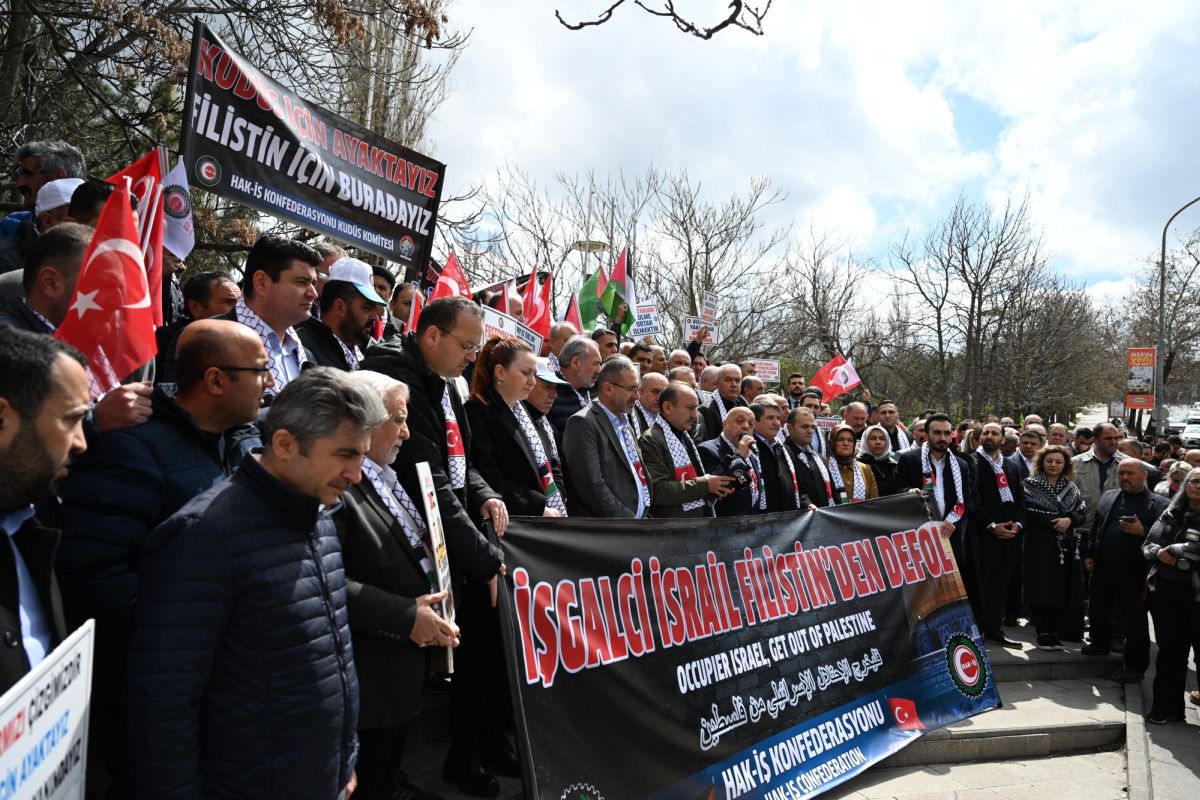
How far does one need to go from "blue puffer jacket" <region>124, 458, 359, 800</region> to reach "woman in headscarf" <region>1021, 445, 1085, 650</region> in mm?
7652

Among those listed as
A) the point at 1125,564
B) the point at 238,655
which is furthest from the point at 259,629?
the point at 1125,564

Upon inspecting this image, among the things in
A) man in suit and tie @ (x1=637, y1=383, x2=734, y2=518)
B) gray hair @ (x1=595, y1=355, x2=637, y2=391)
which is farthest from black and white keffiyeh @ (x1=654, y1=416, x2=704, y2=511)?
gray hair @ (x1=595, y1=355, x2=637, y2=391)

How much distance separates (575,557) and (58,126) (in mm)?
8222

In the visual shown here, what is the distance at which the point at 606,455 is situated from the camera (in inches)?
187

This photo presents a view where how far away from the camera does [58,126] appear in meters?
8.59

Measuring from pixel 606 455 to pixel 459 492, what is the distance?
1.37m

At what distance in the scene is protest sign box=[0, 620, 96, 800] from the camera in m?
1.37

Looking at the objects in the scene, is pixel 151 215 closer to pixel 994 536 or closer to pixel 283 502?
pixel 283 502

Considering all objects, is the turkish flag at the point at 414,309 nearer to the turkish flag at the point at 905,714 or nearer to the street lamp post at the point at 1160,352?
the turkish flag at the point at 905,714

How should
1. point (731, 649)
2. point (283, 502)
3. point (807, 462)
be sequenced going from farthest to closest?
point (807, 462) < point (731, 649) < point (283, 502)

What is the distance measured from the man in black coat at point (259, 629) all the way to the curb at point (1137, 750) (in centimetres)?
521

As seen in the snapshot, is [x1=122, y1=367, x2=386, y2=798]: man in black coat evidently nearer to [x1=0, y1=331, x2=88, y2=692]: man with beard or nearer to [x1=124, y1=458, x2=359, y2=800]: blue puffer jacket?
[x1=124, y1=458, x2=359, y2=800]: blue puffer jacket

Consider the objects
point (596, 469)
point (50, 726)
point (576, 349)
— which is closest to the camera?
point (50, 726)

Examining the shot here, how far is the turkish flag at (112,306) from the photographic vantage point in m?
2.60
